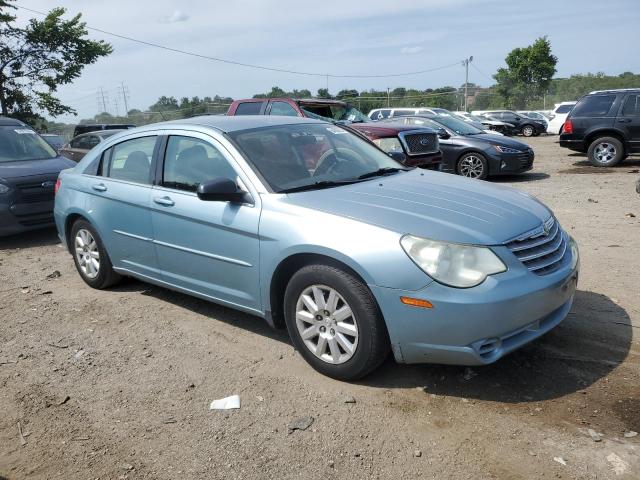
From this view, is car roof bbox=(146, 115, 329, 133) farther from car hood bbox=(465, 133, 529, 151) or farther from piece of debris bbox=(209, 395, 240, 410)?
car hood bbox=(465, 133, 529, 151)

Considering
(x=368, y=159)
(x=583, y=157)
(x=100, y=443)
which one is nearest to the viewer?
(x=100, y=443)

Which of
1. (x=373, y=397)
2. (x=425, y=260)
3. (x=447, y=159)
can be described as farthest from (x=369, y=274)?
(x=447, y=159)

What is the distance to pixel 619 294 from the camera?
4.78m

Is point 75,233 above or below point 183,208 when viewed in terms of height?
below

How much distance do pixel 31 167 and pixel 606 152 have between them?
12.5m

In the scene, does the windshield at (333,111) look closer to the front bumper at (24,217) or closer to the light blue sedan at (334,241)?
the front bumper at (24,217)

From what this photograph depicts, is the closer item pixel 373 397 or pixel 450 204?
pixel 373 397

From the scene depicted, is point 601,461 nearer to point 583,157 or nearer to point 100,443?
point 100,443

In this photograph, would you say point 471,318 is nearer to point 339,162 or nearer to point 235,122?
point 339,162

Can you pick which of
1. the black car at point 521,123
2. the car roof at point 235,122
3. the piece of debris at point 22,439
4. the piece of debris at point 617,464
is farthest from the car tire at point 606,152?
the black car at point 521,123

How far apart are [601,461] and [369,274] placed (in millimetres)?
1484

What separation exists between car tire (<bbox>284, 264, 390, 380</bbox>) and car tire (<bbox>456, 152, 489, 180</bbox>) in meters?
8.94

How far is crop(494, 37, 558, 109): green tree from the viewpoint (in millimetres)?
47688

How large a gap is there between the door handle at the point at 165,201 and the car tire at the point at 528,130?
97.2 feet
